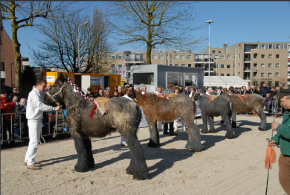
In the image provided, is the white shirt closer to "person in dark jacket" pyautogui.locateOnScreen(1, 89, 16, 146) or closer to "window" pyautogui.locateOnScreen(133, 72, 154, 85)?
"person in dark jacket" pyautogui.locateOnScreen(1, 89, 16, 146)

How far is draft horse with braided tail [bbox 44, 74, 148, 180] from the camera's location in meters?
5.38

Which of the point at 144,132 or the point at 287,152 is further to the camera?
the point at 144,132

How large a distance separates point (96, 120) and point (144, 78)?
41.9ft

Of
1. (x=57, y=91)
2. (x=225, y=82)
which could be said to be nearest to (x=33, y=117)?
(x=57, y=91)

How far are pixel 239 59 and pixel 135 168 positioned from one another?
70.7 meters

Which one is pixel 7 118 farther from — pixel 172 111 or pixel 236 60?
pixel 236 60

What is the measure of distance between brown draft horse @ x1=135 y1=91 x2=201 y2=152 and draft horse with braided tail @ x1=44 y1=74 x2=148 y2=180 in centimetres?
237

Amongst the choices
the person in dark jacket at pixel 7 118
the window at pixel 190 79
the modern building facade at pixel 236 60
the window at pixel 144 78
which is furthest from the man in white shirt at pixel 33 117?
the modern building facade at pixel 236 60

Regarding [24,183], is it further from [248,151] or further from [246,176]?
[248,151]

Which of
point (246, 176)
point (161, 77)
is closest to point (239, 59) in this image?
point (161, 77)

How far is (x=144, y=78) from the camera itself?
18.1 meters

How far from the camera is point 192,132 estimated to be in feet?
25.7

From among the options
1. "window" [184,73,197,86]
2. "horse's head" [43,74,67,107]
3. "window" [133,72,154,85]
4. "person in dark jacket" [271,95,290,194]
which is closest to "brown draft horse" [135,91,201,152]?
"horse's head" [43,74,67,107]

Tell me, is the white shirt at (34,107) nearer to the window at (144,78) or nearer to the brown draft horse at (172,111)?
the brown draft horse at (172,111)
